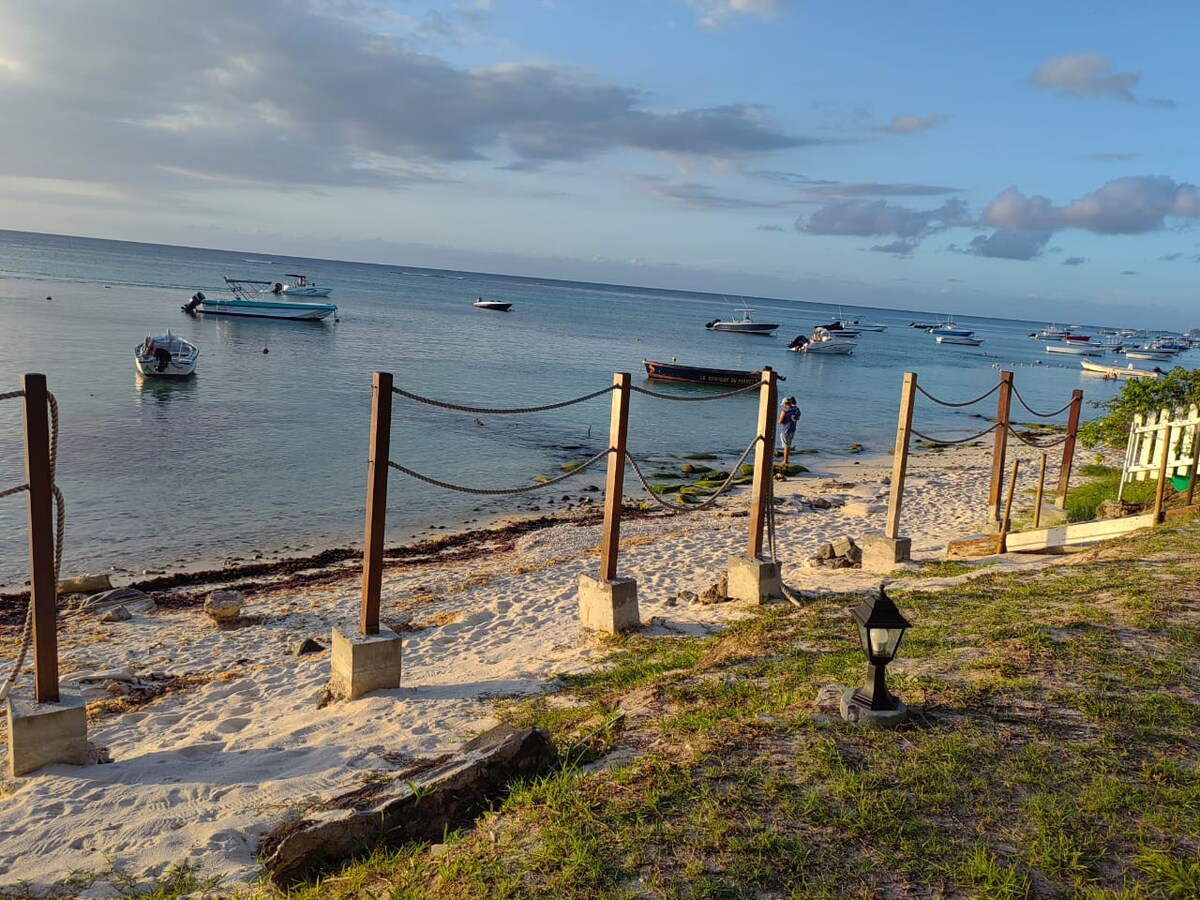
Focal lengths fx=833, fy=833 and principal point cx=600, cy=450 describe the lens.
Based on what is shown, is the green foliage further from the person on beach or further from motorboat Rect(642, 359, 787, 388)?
motorboat Rect(642, 359, 787, 388)

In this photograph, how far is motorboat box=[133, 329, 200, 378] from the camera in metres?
31.0

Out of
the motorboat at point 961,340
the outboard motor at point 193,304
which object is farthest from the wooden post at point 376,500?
the motorboat at point 961,340

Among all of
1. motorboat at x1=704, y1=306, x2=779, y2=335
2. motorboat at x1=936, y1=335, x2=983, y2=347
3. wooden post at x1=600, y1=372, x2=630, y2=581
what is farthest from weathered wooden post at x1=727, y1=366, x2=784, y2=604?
motorboat at x1=936, y1=335, x2=983, y2=347

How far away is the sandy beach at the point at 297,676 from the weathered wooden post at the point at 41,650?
0.44 feet

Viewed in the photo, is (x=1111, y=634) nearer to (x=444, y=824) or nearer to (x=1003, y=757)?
(x=1003, y=757)

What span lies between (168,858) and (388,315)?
80078 millimetres

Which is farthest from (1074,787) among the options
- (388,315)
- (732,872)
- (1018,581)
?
(388,315)

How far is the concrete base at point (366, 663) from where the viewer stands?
20.2ft

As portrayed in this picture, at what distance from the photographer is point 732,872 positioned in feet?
10.5

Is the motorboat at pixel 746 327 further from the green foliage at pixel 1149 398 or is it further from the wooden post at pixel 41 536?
the wooden post at pixel 41 536

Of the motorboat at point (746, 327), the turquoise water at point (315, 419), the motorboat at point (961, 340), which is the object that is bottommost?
the turquoise water at point (315, 419)

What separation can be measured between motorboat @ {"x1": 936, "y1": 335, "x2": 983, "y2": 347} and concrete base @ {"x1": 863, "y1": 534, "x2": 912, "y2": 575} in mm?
112757

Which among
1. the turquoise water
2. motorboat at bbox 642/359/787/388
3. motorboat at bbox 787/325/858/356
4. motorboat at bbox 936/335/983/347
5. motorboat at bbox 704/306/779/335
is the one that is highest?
motorboat at bbox 936/335/983/347

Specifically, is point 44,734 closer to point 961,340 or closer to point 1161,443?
point 1161,443
